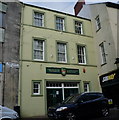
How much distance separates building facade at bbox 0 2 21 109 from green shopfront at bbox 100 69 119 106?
9.20m

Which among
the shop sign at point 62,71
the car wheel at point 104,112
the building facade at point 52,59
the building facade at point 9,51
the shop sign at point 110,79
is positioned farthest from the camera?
the shop sign at point 62,71

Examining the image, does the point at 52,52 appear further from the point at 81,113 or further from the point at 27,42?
the point at 81,113

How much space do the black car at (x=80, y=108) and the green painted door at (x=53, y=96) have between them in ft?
18.9

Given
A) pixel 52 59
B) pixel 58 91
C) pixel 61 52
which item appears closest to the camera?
pixel 58 91

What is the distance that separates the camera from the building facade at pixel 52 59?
16797 mm

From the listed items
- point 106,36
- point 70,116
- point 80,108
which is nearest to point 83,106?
point 80,108

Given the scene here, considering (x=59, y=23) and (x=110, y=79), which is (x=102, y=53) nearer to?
(x=110, y=79)

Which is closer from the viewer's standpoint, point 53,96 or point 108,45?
point 53,96

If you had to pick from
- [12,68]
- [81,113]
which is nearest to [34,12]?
[12,68]

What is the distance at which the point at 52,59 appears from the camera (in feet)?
61.3

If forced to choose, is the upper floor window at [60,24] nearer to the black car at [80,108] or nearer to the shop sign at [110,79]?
the shop sign at [110,79]

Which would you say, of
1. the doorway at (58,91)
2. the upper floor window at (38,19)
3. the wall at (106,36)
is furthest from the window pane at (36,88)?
the wall at (106,36)

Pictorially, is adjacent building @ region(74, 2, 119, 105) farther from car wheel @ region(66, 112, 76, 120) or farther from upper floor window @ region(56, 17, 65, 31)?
car wheel @ region(66, 112, 76, 120)

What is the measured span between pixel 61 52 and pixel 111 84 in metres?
6.41
